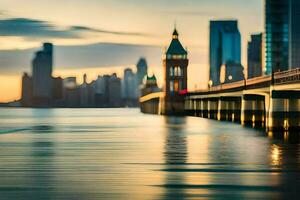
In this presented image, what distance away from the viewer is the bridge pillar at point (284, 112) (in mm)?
90125

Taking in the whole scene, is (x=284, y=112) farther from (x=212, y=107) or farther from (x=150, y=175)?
(x=212, y=107)

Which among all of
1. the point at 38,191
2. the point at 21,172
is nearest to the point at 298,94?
the point at 21,172

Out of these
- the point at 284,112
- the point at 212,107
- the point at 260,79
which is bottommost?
the point at 284,112

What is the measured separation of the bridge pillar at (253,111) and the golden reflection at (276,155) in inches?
2800

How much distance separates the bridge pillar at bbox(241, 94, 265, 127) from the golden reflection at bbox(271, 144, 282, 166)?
71.1 metres

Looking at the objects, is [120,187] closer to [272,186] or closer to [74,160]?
[272,186]

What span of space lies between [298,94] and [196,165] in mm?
53199

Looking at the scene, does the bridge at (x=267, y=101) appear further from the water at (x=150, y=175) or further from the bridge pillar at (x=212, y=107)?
the water at (x=150, y=175)

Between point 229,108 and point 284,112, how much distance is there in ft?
246

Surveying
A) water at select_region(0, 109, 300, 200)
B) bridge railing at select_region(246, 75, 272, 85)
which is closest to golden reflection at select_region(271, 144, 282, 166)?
water at select_region(0, 109, 300, 200)

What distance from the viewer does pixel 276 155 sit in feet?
161

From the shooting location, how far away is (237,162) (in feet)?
140

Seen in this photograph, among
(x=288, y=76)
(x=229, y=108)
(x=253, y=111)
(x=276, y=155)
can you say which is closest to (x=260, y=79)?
(x=253, y=111)

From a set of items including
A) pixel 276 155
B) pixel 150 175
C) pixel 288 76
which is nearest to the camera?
pixel 150 175
